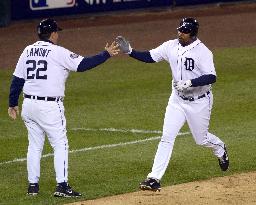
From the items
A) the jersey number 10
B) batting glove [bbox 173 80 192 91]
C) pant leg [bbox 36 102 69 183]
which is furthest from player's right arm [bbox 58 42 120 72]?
batting glove [bbox 173 80 192 91]

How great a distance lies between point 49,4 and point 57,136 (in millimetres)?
17367

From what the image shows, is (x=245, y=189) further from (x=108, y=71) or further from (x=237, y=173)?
(x=108, y=71)

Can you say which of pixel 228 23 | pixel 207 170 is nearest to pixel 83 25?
pixel 228 23

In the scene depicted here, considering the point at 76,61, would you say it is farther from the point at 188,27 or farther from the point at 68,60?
the point at 188,27

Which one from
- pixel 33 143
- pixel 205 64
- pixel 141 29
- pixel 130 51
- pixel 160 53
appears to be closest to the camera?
pixel 33 143

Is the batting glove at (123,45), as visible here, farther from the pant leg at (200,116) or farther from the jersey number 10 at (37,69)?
the jersey number 10 at (37,69)

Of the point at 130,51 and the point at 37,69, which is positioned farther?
the point at 130,51

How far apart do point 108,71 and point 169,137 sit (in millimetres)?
9508

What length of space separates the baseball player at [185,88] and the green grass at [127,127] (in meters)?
0.54

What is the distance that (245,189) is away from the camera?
11.7m

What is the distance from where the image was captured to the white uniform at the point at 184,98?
11.7m

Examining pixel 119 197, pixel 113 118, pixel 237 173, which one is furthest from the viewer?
pixel 113 118

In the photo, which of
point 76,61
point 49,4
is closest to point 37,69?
point 76,61

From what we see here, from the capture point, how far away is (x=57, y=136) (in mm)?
11422
